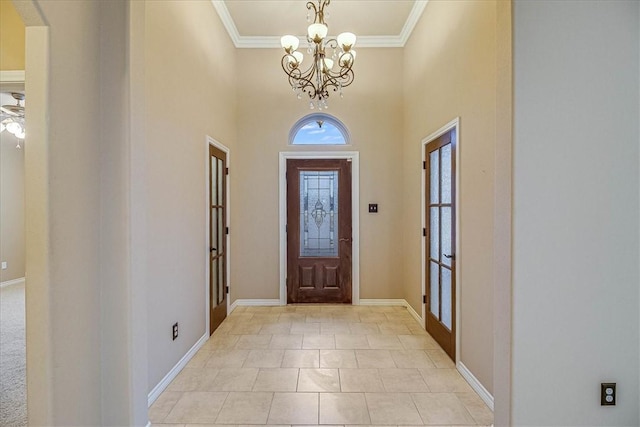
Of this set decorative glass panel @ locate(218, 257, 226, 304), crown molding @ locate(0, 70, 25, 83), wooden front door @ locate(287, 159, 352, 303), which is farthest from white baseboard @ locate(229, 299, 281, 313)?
crown molding @ locate(0, 70, 25, 83)

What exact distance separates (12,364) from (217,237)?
2.05 meters

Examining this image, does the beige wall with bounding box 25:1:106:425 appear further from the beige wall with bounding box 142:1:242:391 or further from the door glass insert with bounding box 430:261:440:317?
the door glass insert with bounding box 430:261:440:317

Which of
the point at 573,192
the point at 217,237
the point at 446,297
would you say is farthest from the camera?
the point at 217,237

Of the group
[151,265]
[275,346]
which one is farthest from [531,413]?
[151,265]

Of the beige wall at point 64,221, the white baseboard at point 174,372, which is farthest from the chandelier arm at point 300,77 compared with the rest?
the white baseboard at point 174,372

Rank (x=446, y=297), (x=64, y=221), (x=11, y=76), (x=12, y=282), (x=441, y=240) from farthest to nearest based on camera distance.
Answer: (x=12, y=282) < (x=441, y=240) < (x=446, y=297) < (x=11, y=76) < (x=64, y=221)

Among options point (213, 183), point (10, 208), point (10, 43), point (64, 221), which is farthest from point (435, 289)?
point (10, 208)

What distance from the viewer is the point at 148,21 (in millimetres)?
2238

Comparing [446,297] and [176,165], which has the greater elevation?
[176,165]

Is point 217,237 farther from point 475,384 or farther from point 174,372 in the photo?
point 475,384

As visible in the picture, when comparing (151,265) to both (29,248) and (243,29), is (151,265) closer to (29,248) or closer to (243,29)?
(29,248)

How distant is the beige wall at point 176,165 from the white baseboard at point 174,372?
5cm

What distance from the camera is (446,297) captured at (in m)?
3.09

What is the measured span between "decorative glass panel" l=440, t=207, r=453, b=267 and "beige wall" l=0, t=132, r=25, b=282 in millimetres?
7098
